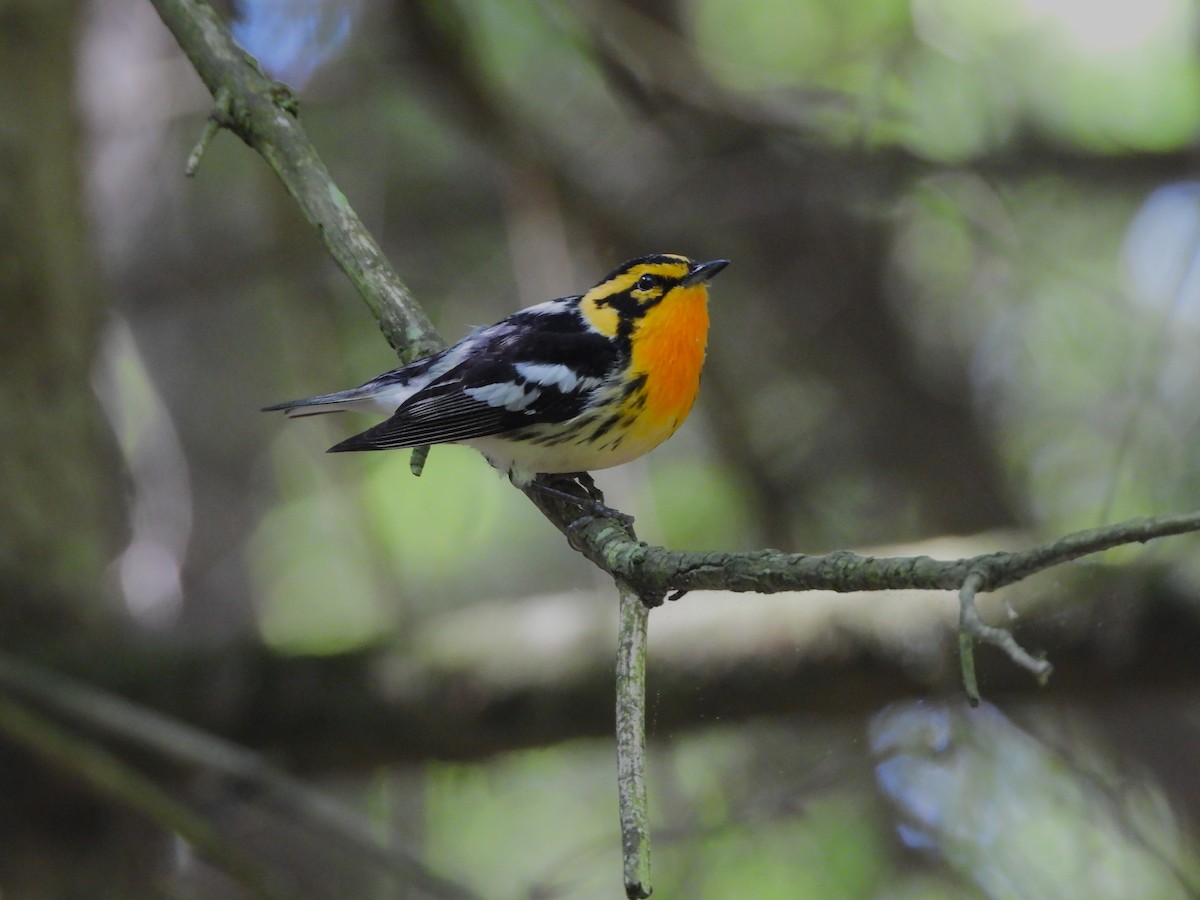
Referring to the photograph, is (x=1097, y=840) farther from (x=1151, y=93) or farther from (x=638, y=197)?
(x=1151, y=93)

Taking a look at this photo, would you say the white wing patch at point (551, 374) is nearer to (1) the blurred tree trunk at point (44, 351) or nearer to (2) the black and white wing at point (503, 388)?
(2) the black and white wing at point (503, 388)

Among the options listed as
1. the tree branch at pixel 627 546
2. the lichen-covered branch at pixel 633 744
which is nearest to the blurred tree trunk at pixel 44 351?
the tree branch at pixel 627 546

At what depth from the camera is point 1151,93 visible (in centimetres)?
658

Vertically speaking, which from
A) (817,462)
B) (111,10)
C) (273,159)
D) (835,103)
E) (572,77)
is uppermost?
(111,10)

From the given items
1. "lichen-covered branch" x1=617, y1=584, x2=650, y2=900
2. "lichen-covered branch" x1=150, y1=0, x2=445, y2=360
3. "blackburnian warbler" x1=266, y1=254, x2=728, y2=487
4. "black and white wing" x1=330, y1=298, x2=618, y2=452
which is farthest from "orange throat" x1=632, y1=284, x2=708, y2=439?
"lichen-covered branch" x1=617, y1=584, x2=650, y2=900

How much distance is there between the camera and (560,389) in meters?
3.81

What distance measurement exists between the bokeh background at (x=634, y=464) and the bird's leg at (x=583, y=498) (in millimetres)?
679

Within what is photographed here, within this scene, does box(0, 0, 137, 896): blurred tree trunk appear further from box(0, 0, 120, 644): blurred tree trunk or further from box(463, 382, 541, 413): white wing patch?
box(463, 382, 541, 413): white wing patch

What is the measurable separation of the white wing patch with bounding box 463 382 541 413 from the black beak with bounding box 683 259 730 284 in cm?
71

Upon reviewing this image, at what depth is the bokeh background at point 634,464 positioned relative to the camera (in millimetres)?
4277

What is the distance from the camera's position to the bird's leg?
3.04 m

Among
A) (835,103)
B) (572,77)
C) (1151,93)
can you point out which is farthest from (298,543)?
(1151,93)

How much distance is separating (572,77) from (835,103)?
75.2 inches

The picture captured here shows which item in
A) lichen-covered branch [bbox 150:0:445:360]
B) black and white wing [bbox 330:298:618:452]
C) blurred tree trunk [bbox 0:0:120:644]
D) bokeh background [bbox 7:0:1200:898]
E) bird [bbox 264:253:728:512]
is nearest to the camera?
lichen-covered branch [bbox 150:0:445:360]
